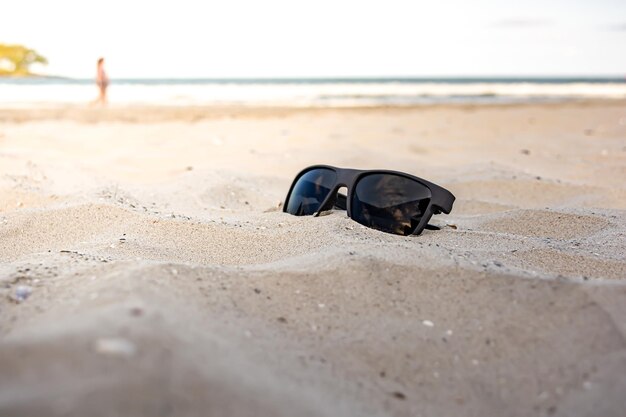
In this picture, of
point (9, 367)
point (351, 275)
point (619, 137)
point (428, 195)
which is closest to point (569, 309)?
point (351, 275)

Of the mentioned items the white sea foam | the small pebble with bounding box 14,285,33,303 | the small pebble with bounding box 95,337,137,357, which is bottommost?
the white sea foam

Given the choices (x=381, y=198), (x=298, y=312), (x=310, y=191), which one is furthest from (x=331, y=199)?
(x=298, y=312)

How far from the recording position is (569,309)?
1449 millimetres

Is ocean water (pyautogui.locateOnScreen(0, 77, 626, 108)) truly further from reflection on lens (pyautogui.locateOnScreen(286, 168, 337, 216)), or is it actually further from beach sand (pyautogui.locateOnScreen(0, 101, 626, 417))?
beach sand (pyautogui.locateOnScreen(0, 101, 626, 417))

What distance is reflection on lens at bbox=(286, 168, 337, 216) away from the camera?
9.18 ft

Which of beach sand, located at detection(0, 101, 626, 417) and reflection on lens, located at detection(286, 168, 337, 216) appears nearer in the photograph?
beach sand, located at detection(0, 101, 626, 417)

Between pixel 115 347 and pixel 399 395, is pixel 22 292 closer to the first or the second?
pixel 115 347

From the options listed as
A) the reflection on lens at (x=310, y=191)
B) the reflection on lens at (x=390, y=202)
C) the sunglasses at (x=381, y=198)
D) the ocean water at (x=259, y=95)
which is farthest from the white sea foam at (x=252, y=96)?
the reflection on lens at (x=390, y=202)

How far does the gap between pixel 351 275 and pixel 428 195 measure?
33.7 inches

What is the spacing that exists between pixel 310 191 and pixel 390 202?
515 mm

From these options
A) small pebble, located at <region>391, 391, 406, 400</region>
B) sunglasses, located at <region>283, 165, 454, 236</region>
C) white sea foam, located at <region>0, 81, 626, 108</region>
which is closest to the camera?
small pebble, located at <region>391, 391, 406, 400</region>

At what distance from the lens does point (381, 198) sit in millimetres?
2506

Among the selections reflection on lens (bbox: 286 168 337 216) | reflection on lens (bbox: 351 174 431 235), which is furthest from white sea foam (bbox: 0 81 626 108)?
reflection on lens (bbox: 351 174 431 235)

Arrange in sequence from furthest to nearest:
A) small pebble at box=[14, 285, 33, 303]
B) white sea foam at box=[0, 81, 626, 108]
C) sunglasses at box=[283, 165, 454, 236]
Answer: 1. white sea foam at box=[0, 81, 626, 108]
2. sunglasses at box=[283, 165, 454, 236]
3. small pebble at box=[14, 285, 33, 303]
